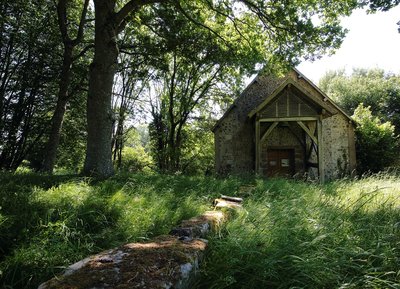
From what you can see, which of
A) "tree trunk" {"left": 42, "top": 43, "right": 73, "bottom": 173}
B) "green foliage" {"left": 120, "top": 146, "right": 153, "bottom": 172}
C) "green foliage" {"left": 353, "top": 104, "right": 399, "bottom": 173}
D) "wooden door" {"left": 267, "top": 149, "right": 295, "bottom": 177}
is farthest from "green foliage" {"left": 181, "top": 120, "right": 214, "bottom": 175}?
"tree trunk" {"left": 42, "top": 43, "right": 73, "bottom": 173}

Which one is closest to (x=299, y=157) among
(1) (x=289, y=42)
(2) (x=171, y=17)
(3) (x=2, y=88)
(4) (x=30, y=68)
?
(1) (x=289, y=42)

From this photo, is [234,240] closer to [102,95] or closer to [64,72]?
[102,95]

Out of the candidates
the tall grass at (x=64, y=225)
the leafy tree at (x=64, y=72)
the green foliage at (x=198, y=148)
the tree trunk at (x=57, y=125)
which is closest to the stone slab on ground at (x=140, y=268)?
the tall grass at (x=64, y=225)

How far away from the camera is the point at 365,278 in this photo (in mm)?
2025

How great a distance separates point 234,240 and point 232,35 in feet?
30.0

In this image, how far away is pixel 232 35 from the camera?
10172 millimetres

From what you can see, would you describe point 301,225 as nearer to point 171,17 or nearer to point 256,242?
point 256,242

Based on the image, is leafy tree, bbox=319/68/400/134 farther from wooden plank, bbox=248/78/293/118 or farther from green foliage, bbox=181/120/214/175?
wooden plank, bbox=248/78/293/118

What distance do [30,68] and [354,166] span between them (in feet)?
60.3

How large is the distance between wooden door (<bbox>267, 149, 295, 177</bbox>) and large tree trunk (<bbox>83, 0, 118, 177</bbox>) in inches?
422

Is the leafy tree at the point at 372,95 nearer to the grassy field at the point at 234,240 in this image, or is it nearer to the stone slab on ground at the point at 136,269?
the grassy field at the point at 234,240

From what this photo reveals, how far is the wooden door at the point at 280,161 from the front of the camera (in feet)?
51.8

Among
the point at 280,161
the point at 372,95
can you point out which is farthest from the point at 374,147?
the point at 372,95

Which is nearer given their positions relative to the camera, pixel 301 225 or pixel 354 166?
pixel 301 225
